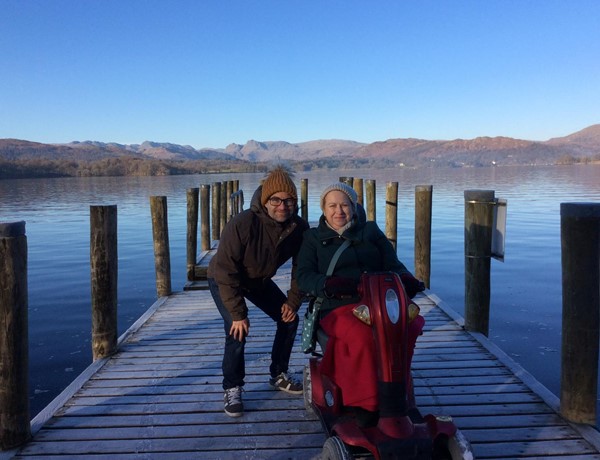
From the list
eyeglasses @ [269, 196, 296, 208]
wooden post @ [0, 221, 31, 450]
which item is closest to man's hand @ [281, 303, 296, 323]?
eyeglasses @ [269, 196, 296, 208]

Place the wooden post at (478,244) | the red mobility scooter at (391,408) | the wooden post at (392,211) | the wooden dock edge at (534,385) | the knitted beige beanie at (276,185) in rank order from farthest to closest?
the wooden post at (392,211) < the wooden post at (478,244) < the knitted beige beanie at (276,185) < the wooden dock edge at (534,385) < the red mobility scooter at (391,408)

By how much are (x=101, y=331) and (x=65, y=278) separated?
405 inches

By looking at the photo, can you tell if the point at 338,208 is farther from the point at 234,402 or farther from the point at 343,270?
the point at 234,402

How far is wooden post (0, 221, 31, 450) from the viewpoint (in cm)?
342

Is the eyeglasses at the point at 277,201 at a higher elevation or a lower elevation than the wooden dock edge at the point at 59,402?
higher

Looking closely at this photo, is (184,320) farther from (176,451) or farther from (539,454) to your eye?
(539,454)

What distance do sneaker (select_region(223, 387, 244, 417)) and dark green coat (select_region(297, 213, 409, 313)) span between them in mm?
1132

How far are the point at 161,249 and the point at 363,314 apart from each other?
6488mm

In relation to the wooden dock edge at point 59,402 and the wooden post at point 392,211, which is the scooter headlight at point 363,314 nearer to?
the wooden dock edge at point 59,402

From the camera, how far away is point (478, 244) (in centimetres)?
561

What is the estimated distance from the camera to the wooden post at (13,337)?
342cm

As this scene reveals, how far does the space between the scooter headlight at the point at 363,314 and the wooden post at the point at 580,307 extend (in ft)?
5.98

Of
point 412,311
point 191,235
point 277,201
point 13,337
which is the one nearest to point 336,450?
point 412,311

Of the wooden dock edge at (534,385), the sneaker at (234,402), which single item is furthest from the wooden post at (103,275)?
the wooden dock edge at (534,385)
